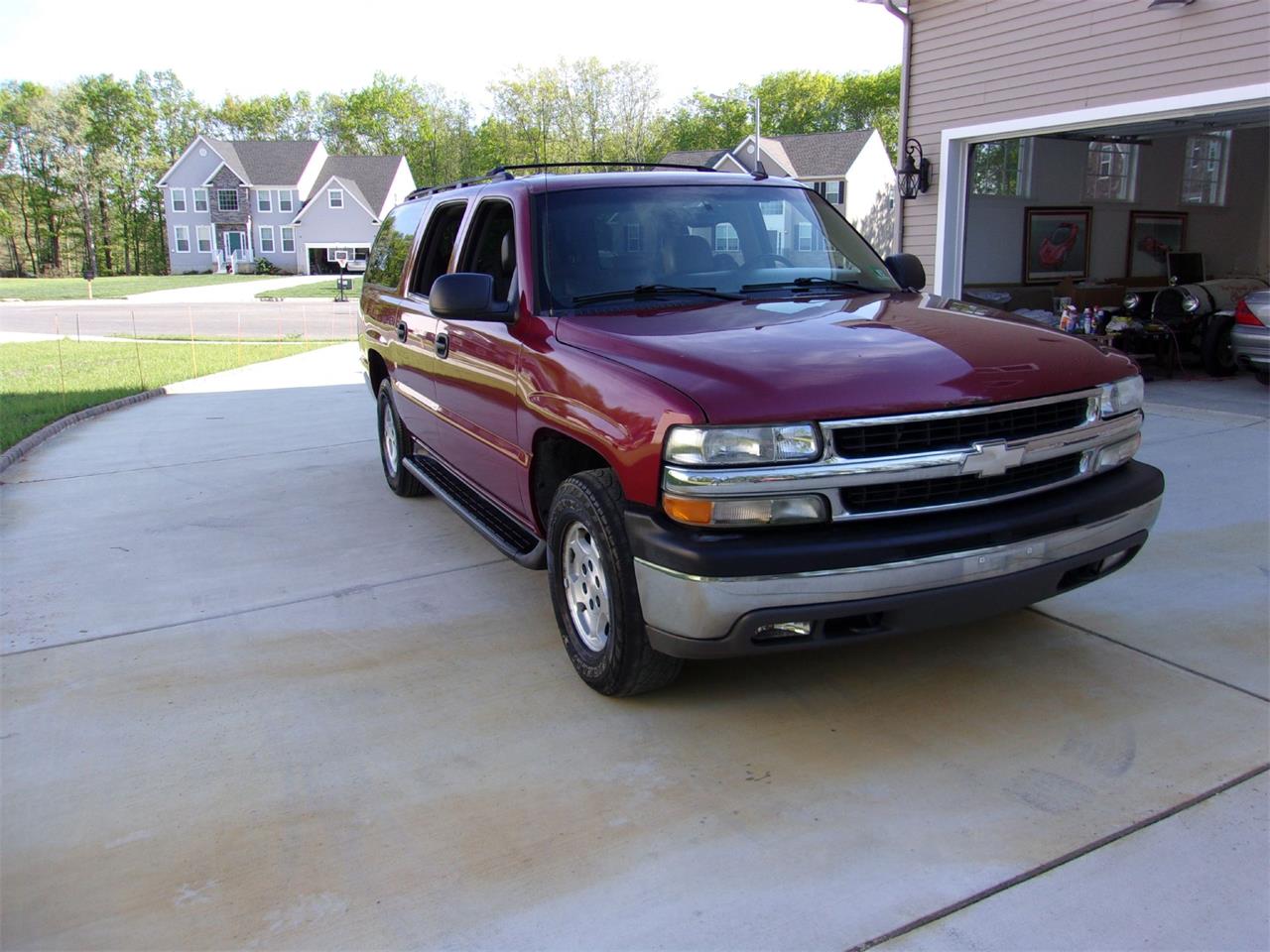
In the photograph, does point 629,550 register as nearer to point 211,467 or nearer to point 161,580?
point 161,580

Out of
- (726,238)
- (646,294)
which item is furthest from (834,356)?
(726,238)

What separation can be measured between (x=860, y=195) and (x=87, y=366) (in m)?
48.3

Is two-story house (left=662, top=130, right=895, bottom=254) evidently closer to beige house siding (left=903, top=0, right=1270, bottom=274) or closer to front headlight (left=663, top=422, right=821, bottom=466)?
beige house siding (left=903, top=0, right=1270, bottom=274)

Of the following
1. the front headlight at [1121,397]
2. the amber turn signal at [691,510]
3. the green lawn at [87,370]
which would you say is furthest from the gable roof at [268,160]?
the amber turn signal at [691,510]

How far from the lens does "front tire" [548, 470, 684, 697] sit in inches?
135

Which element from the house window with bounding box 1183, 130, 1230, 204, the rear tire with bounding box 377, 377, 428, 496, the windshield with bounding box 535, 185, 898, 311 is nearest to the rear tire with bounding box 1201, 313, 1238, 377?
the house window with bounding box 1183, 130, 1230, 204

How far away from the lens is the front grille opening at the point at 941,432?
313 cm

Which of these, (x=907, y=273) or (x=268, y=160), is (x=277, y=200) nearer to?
(x=268, y=160)

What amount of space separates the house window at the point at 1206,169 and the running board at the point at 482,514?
14216mm

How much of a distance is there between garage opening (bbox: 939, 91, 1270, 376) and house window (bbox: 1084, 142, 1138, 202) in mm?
20

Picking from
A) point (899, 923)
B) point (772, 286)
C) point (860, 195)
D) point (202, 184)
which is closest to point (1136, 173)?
point (772, 286)

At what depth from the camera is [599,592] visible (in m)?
3.71

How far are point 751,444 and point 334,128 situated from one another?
101 m

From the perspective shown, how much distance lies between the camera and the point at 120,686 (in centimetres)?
406
